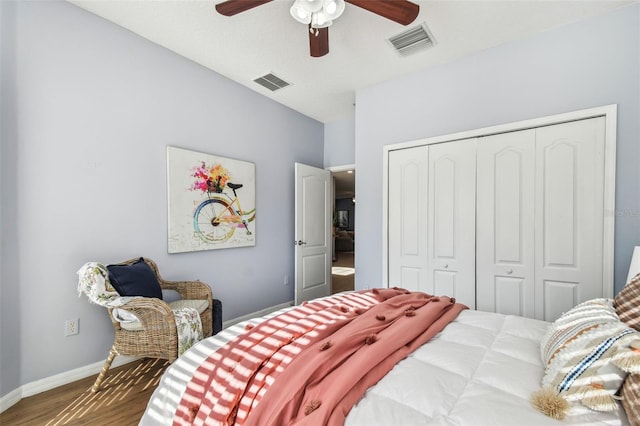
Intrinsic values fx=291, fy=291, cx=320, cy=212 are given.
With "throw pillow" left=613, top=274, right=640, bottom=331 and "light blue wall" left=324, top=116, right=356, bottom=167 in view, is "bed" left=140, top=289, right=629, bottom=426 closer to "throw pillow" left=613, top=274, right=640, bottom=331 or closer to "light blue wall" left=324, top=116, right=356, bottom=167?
"throw pillow" left=613, top=274, right=640, bottom=331

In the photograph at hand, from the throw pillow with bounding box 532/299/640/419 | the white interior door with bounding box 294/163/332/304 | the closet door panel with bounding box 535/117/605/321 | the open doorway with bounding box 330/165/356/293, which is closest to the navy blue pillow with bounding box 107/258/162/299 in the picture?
the white interior door with bounding box 294/163/332/304

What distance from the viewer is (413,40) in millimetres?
2627

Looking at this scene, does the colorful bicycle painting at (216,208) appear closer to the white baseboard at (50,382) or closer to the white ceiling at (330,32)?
the white ceiling at (330,32)

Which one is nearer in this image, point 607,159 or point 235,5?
point 235,5

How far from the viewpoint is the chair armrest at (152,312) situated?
199 cm

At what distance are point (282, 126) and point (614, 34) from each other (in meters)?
3.34

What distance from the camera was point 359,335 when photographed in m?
1.26

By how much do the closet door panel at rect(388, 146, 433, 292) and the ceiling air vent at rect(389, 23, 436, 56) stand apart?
0.95 metres

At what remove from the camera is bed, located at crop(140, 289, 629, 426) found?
0.86 metres

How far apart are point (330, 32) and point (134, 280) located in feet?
8.39

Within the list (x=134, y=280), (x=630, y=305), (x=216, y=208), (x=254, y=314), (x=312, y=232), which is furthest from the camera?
(x=312, y=232)

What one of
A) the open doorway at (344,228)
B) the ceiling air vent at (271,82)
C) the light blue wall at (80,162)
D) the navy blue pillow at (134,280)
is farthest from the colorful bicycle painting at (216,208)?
the open doorway at (344,228)

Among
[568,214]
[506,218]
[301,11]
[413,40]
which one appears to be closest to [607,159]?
[568,214]

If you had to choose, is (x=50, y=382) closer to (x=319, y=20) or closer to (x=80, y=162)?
(x=80, y=162)
